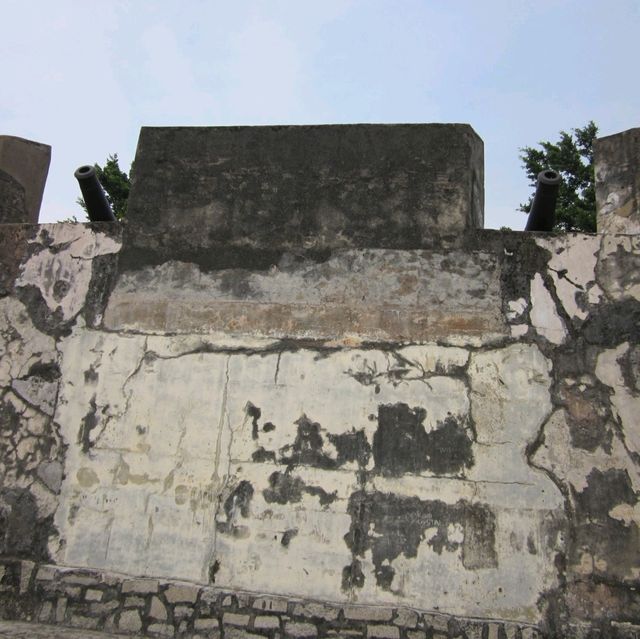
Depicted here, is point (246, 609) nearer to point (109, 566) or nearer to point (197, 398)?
point (109, 566)

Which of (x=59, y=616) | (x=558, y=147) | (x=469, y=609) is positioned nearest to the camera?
(x=469, y=609)

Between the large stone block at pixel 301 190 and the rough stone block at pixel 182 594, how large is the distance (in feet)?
5.75

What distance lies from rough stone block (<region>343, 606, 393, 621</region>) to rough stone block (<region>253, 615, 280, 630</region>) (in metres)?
0.34

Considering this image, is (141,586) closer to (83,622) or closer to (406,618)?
(83,622)

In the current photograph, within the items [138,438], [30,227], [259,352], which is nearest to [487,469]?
[259,352]

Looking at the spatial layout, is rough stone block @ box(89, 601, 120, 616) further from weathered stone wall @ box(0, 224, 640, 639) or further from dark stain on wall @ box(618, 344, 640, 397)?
dark stain on wall @ box(618, 344, 640, 397)

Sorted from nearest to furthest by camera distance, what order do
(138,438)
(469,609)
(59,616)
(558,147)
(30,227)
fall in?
(469,609) → (59,616) → (138,438) → (30,227) → (558,147)

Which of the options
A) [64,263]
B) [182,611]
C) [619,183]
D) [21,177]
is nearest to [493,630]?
[182,611]

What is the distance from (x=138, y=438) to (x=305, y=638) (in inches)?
53.4

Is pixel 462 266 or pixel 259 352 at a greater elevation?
pixel 462 266

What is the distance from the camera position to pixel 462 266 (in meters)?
3.46

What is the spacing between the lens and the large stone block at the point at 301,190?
11.8ft

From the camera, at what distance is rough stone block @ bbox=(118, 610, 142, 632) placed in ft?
10.2

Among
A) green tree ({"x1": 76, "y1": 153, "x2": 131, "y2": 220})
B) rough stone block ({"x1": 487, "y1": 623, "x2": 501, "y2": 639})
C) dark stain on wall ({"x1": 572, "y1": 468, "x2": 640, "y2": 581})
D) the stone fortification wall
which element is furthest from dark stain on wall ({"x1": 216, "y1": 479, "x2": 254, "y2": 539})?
green tree ({"x1": 76, "y1": 153, "x2": 131, "y2": 220})
